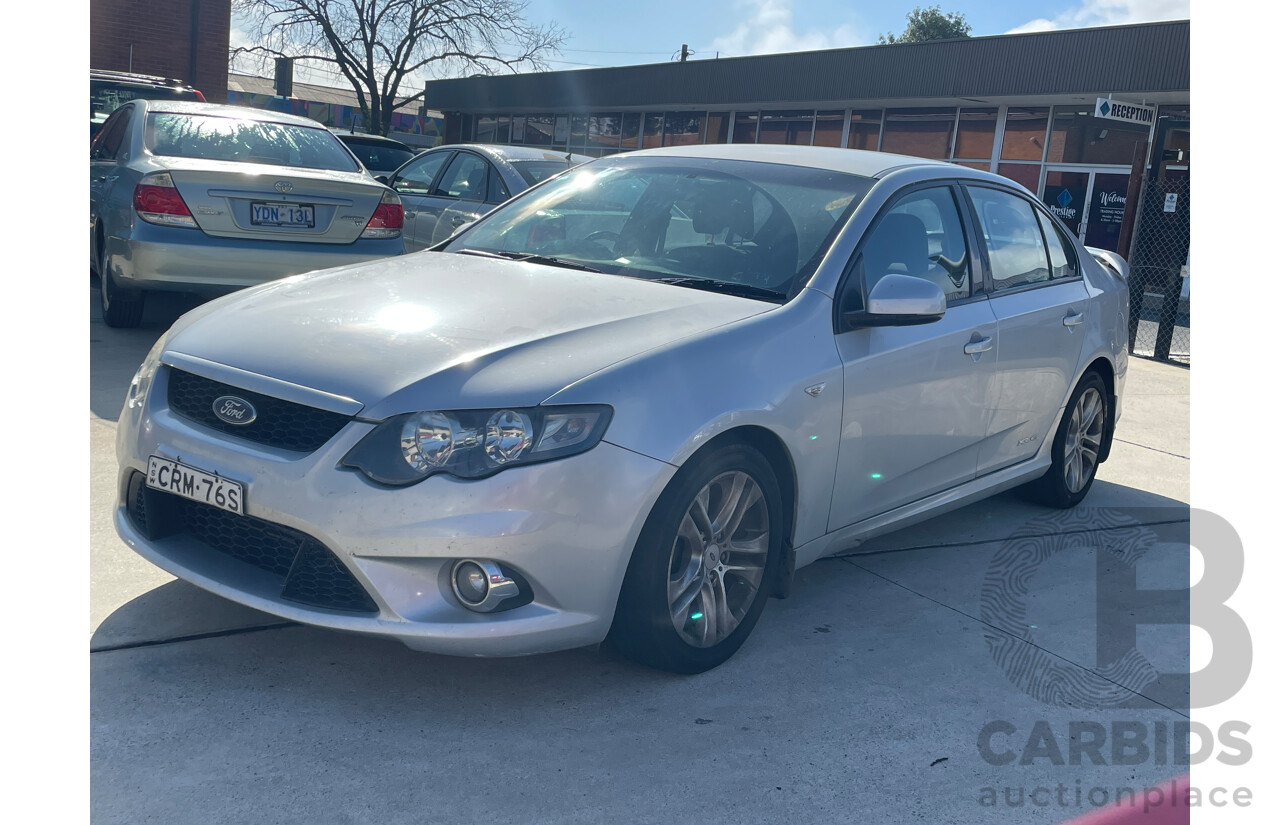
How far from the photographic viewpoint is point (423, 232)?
9188 millimetres

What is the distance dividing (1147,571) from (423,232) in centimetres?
626

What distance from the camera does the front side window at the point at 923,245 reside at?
3957 millimetres

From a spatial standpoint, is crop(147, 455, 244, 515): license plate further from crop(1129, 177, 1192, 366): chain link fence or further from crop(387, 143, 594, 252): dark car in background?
crop(1129, 177, 1192, 366): chain link fence

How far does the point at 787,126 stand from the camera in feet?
85.2

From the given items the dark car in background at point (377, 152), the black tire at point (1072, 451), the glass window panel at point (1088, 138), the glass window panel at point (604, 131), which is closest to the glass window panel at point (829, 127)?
the glass window panel at point (1088, 138)

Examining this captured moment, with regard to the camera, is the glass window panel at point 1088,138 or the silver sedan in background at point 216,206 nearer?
the silver sedan in background at point 216,206

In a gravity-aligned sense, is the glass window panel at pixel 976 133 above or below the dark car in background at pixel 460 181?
above

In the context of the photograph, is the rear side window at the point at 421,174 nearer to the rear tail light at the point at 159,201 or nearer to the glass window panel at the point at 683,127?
the rear tail light at the point at 159,201

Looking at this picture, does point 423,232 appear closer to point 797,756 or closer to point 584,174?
point 584,174

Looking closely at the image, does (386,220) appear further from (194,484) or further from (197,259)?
(194,484)

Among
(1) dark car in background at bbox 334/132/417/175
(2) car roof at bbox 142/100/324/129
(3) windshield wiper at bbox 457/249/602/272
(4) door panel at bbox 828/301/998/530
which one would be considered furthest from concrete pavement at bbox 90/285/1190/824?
(1) dark car in background at bbox 334/132/417/175

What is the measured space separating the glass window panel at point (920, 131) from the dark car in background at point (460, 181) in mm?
14874

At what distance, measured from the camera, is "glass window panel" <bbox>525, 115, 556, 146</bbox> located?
34406 mm

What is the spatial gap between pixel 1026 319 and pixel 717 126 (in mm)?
24423
